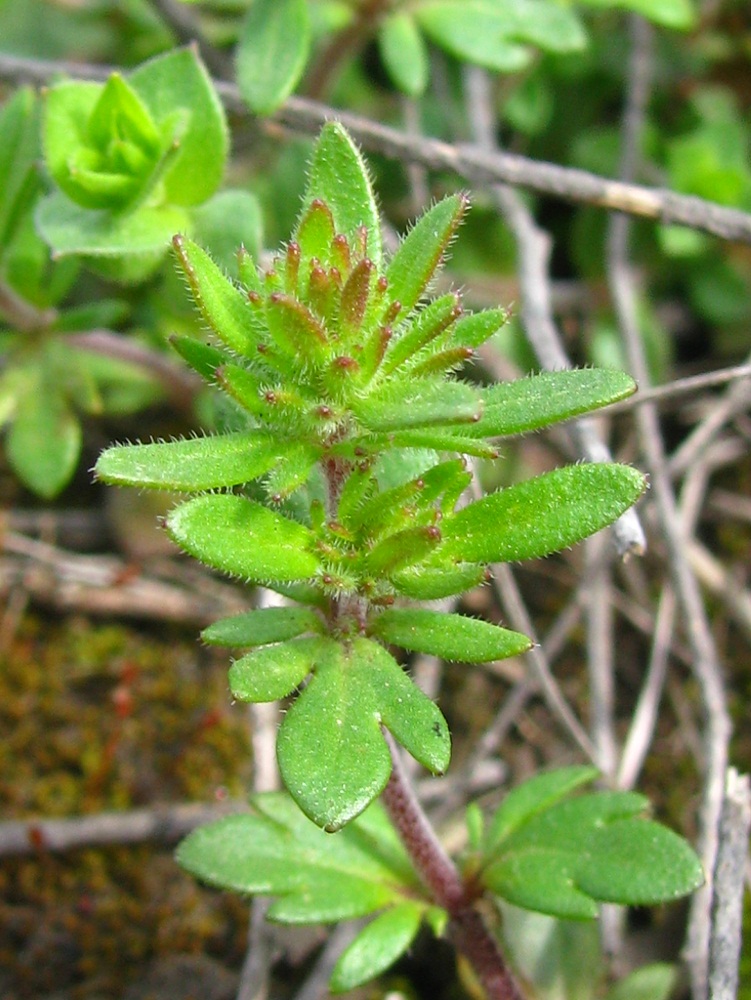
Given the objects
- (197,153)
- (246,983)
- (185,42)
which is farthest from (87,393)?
(246,983)

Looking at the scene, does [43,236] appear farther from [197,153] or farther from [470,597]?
[470,597]

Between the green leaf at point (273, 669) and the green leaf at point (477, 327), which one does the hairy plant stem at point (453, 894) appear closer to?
the green leaf at point (273, 669)

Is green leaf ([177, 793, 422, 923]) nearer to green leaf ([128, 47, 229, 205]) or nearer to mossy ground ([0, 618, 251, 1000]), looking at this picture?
mossy ground ([0, 618, 251, 1000])

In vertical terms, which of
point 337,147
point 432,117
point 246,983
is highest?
point 337,147

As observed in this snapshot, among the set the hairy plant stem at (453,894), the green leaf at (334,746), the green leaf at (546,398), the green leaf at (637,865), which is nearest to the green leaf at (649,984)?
the hairy plant stem at (453,894)

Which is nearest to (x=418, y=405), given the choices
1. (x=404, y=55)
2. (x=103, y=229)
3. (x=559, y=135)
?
(x=103, y=229)

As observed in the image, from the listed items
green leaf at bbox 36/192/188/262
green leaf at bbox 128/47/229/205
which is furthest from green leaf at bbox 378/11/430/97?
green leaf at bbox 36/192/188/262
